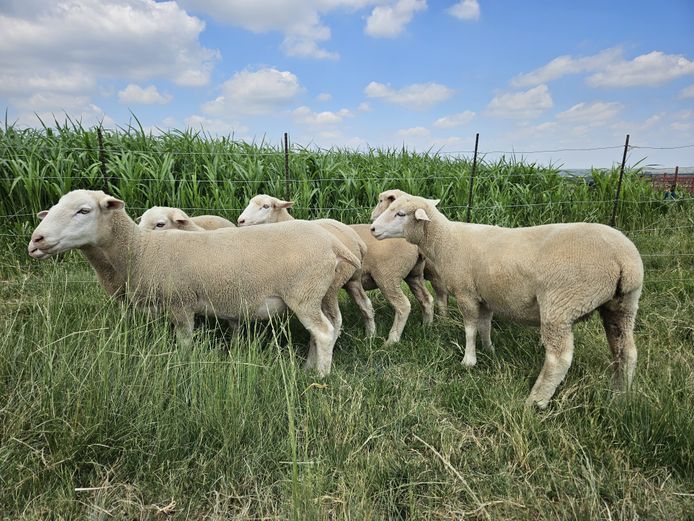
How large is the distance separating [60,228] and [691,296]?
6.47 metres

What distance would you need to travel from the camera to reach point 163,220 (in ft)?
15.7

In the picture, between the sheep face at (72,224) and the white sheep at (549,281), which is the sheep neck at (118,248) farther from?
the white sheep at (549,281)

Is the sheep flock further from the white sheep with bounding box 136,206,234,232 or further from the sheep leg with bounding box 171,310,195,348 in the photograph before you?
the white sheep with bounding box 136,206,234,232

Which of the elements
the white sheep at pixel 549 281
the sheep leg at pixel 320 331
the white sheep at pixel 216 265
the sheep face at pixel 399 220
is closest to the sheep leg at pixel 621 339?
the white sheep at pixel 549 281

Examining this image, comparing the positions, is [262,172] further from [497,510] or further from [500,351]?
[497,510]

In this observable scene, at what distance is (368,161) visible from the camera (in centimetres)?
1048

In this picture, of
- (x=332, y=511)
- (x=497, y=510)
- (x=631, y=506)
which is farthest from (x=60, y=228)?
(x=631, y=506)

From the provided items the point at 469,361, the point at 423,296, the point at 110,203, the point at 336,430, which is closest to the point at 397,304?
the point at 423,296

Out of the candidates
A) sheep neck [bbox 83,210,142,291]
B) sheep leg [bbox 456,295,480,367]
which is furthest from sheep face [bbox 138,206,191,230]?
sheep leg [bbox 456,295,480,367]

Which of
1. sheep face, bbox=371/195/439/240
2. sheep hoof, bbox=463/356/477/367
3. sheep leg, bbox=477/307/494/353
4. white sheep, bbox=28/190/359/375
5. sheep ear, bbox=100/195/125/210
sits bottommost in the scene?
sheep hoof, bbox=463/356/477/367

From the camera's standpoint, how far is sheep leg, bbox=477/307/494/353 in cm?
420

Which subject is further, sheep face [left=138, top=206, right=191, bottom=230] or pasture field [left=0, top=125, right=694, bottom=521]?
sheep face [left=138, top=206, right=191, bottom=230]

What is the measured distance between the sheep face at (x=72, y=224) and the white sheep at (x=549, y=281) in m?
2.58

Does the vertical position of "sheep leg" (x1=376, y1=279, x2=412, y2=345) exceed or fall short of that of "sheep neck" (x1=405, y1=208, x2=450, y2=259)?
it falls short
